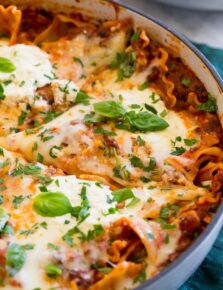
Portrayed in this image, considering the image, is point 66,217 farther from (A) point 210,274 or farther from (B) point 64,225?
(A) point 210,274

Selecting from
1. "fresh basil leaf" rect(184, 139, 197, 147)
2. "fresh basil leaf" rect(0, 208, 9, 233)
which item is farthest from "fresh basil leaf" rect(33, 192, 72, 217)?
"fresh basil leaf" rect(184, 139, 197, 147)

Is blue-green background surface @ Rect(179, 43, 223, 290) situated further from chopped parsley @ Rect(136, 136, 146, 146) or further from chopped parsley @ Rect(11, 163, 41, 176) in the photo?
chopped parsley @ Rect(11, 163, 41, 176)

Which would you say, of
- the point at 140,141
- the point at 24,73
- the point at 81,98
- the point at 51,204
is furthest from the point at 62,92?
the point at 51,204

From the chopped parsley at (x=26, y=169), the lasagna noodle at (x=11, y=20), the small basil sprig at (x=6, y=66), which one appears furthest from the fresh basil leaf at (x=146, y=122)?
the lasagna noodle at (x=11, y=20)

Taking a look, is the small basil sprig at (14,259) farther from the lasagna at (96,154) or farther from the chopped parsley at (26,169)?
the chopped parsley at (26,169)

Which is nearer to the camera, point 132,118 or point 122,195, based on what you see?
point 122,195

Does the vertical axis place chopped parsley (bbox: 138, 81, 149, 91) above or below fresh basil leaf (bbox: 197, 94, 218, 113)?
below

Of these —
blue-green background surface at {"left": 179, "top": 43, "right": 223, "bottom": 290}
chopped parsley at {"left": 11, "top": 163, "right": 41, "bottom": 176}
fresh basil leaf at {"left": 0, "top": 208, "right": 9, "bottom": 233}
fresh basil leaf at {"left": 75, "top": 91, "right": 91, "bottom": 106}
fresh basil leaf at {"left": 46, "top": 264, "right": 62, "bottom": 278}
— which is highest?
fresh basil leaf at {"left": 75, "top": 91, "right": 91, "bottom": 106}

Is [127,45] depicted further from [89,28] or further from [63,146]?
→ [63,146]
